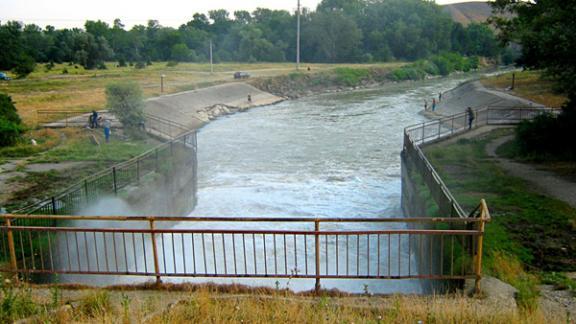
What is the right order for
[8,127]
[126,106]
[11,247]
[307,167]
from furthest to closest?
[307,167], [126,106], [8,127], [11,247]

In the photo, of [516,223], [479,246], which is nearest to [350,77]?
[516,223]

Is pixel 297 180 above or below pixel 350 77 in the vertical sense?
below

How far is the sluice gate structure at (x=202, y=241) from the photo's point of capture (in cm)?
926

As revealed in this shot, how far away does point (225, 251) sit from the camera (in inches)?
627

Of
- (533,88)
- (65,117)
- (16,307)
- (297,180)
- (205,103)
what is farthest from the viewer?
(205,103)

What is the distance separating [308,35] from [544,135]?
4414 inches

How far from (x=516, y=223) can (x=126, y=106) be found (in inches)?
841

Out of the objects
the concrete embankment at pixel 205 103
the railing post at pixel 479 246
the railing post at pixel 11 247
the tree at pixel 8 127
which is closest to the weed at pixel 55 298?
the railing post at pixel 11 247

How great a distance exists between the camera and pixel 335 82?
8562 centimetres

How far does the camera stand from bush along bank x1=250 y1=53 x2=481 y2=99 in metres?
75.0

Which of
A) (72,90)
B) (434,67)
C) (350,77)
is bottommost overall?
(350,77)

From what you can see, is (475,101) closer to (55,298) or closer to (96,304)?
(96,304)

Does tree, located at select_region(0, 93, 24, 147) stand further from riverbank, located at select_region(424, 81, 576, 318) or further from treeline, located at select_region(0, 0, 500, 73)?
treeline, located at select_region(0, 0, 500, 73)

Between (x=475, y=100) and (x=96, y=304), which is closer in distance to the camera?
(x=96, y=304)
